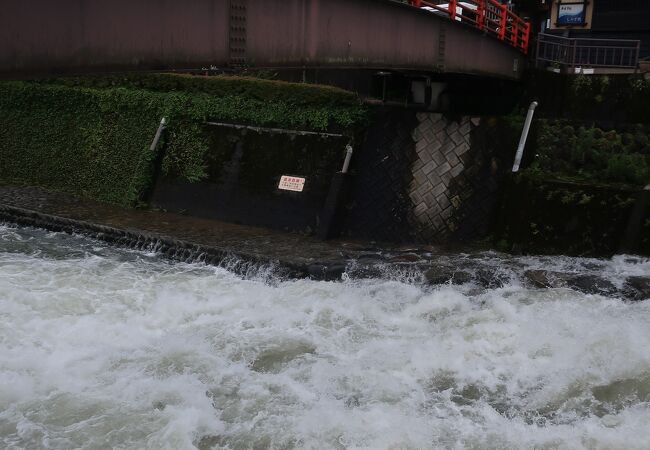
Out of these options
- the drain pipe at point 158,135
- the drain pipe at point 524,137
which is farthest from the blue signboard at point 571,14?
Answer: the drain pipe at point 158,135

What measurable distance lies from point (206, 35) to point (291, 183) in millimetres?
5580

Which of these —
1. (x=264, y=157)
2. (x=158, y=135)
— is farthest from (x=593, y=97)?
(x=158, y=135)

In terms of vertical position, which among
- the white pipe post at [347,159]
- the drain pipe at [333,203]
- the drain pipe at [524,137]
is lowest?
the drain pipe at [333,203]

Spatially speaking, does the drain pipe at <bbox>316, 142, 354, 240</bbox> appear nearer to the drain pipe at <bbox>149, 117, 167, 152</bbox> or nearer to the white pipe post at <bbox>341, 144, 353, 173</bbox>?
the white pipe post at <bbox>341, 144, 353, 173</bbox>

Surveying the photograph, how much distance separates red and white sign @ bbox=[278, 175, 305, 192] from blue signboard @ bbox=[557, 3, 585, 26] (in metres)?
10.1

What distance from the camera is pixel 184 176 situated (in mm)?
14484

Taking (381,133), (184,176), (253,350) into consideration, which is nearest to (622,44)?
(381,133)

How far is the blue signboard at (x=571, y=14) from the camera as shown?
1778cm

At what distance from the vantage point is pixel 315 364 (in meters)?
7.30

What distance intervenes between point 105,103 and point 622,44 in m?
16.3

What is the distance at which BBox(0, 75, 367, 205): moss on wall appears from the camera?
45.6 feet

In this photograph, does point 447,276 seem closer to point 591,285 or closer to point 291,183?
point 591,285

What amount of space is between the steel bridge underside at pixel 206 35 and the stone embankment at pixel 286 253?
329 centimetres

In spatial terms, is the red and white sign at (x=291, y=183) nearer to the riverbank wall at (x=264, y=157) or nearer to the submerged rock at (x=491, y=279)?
the riverbank wall at (x=264, y=157)
